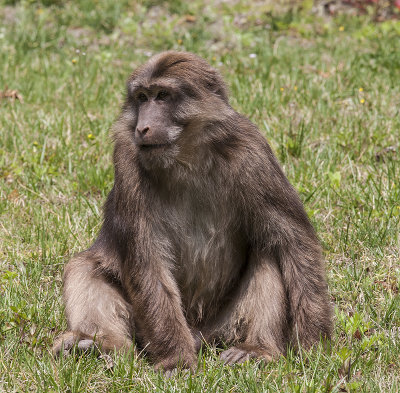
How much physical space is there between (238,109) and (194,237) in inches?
123

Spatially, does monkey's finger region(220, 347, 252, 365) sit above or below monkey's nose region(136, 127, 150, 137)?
below

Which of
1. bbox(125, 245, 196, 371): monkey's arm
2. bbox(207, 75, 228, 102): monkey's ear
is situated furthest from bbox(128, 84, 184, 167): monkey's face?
bbox(125, 245, 196, 371): monkey's arm

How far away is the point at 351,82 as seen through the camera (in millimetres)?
8219

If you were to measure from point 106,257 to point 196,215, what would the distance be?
67cm

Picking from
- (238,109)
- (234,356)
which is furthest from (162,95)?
(238,109)

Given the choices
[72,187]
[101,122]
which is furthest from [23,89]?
[72,187]

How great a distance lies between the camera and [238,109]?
25.3ft

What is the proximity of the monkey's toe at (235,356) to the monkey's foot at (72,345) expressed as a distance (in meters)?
0.73

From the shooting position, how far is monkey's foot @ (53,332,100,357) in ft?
14.4

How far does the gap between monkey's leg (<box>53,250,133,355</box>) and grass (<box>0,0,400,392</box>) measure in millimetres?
170

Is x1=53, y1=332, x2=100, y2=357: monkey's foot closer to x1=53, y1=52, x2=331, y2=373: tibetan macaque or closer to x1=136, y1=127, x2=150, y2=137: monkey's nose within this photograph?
x1=53, y1=52, x2=331, y2=373: tibetan macaque

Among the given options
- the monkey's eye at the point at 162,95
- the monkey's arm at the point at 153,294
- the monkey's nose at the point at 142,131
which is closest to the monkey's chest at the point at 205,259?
the monkey's arm at the point at 153,294

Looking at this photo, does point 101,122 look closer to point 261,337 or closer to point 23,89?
point 23,89

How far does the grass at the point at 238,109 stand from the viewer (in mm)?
4285
